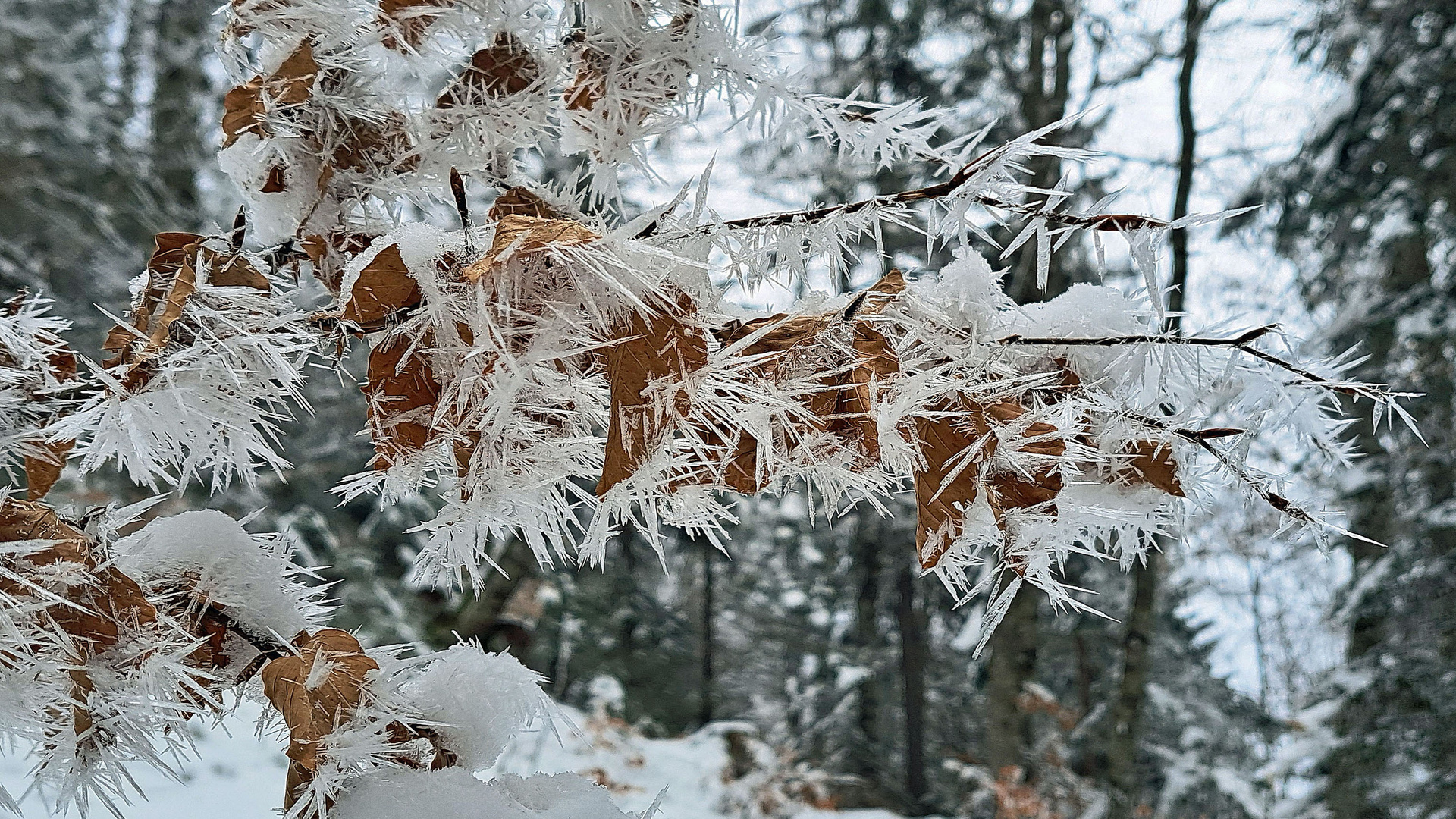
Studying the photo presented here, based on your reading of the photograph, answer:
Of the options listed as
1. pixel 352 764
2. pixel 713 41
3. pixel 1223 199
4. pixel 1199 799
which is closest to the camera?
pixel 352 764

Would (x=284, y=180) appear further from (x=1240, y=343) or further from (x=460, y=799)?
(x=1240, y=343)

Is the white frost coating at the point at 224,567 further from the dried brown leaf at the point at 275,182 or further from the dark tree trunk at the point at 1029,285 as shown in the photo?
the dark tree trunk at the point at 1029,285

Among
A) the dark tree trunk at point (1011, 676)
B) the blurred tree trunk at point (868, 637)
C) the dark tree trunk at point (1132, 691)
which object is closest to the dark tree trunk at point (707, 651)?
the blurred tree trunk at point (868, 637)

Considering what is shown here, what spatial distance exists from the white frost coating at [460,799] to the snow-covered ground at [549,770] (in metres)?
0.01

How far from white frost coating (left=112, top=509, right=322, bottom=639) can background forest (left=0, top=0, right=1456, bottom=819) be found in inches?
9.9

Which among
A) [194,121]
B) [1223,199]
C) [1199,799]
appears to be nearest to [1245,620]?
[1199,799]

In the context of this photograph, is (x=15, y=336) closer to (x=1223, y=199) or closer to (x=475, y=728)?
(x=475, y=728)

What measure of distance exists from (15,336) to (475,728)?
0.23m

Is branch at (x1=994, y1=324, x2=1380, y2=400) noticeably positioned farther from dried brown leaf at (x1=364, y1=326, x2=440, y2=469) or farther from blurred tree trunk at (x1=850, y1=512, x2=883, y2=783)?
blurred tree trunk at (x1=850, y1=512, x2=883, y2=783)

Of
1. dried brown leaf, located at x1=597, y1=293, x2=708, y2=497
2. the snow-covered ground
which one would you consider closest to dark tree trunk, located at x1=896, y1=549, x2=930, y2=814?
the snow-covered ground

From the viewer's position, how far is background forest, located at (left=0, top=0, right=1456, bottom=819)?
2277mm

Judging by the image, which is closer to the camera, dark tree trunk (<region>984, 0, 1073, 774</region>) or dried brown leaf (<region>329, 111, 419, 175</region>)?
dried brown leaf (<region>329, 111, 419, 175</region>)

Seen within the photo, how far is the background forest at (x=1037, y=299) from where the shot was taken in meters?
2.28

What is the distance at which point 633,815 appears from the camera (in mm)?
257
